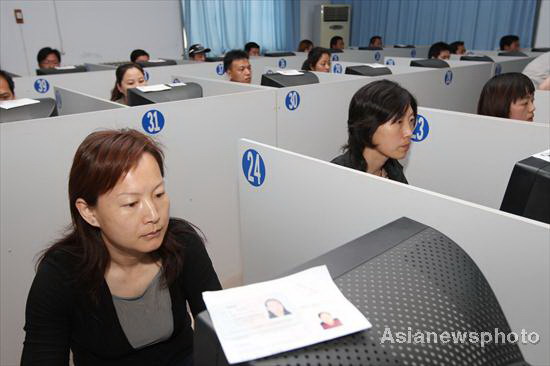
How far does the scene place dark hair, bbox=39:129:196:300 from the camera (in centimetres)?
90

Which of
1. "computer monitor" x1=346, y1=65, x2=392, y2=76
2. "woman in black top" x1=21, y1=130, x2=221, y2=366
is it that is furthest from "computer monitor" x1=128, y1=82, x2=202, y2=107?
"computer monitor" x1=346, y1=65, x2=392, y2=76

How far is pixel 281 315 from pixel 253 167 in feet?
2.83

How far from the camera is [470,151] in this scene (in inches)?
71.2

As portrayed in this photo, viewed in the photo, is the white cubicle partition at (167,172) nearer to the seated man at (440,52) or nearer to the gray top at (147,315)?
the gray top at (147,315)

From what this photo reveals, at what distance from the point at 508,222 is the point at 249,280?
89 cm

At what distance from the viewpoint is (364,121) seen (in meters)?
→ 1.55

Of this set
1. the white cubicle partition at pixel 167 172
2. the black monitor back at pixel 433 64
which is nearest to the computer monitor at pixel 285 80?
the white cubicle partition at pixel 167 172

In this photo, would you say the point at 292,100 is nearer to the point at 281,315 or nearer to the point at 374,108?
the point at 374,108

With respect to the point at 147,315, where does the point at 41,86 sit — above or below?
above

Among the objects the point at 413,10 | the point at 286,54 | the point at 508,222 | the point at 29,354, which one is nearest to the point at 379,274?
the point at 508,222

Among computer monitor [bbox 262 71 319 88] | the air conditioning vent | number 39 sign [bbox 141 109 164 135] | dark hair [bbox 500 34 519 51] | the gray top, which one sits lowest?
the gray top

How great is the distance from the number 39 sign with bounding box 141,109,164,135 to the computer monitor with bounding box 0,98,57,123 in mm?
409

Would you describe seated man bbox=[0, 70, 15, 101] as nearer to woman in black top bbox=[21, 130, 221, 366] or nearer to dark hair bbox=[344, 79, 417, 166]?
woman in black top bbox=[21, 130, 221, 366]

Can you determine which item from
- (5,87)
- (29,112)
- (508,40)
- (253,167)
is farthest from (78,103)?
(508,40)
